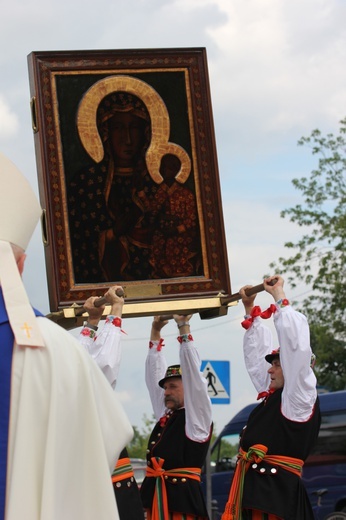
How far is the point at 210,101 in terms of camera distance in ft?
22.0

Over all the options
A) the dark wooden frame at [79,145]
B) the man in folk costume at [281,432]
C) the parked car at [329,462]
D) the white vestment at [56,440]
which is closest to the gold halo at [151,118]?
the dark wooden frame at [79,145]

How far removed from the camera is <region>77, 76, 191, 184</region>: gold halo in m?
6.49

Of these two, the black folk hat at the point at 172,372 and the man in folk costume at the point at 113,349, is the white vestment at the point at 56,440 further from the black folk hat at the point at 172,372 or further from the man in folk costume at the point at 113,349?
the black folk hat at the point at 172,372

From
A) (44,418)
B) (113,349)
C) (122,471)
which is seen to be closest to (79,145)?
(113,349)

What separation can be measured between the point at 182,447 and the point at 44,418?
14.3 ft

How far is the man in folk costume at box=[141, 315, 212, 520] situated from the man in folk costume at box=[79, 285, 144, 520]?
756mm

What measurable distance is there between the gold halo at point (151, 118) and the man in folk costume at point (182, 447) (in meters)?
1.21

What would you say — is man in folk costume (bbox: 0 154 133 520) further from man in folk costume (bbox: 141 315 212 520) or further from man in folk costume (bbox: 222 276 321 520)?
man in folk costume (bbox: 141 315 212 520)

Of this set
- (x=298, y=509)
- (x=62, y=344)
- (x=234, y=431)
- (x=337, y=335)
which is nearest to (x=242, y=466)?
(x=298, y=509)

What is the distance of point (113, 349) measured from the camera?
5789 mm

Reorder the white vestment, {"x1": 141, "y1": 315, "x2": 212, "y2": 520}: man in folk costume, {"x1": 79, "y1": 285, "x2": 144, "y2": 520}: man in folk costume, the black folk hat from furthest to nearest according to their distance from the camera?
the black folk hat, {"x1": 141, "y1": 315, "x2": 212, "y2": 520}: man in folk costume, {"x1": 79, "y1": 285, "x2": 144, "y2": 520}: man in folk costume, the white vestment

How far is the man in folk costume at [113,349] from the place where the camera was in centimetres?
575

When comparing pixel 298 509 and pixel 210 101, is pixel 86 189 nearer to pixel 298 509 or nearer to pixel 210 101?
pixel 210 101

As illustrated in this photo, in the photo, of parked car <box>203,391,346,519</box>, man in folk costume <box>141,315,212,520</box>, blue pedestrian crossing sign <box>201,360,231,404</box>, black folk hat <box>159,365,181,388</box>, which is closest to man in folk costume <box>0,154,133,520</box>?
man in folk costume <box>141,315,212,520</box>
